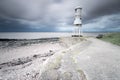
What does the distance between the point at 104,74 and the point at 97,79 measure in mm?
604

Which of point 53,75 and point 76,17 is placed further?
Result: point 76,17

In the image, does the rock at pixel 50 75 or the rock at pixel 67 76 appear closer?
the rock at pixel 67 76

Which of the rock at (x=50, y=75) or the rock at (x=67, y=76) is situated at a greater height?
the rock at (x=67, y=76)

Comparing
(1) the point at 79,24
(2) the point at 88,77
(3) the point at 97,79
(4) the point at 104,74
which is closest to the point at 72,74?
(2) the point at 88,77

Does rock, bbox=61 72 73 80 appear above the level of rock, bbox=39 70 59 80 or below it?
above

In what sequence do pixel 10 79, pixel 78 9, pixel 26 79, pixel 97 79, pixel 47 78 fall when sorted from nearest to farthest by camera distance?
pixel 97 79, pixel 47 78, pixel 26 79, pixel 10 79, pixel 78 9

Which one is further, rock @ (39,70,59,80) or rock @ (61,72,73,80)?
rock @ (39,70,59,80)

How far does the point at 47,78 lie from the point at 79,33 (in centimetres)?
2264

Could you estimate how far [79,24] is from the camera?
2459 cm

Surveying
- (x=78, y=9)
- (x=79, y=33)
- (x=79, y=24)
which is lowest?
(x=79, y=33)

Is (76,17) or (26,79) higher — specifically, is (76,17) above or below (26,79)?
above

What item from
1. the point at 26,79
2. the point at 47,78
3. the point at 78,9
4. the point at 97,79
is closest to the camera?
the point at 97,79

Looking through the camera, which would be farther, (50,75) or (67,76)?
(50,75)

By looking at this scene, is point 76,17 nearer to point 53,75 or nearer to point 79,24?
point 79,24
